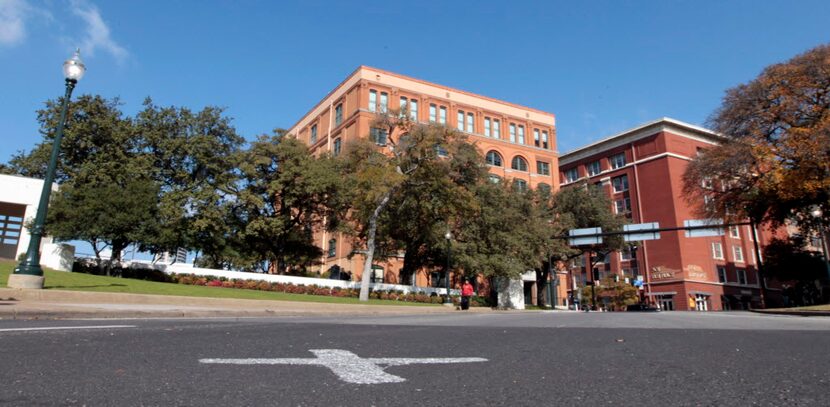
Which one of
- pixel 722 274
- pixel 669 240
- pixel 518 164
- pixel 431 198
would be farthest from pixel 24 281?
pixel 722 274

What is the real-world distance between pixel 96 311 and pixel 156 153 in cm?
3153

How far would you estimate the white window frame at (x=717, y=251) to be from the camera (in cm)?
6556

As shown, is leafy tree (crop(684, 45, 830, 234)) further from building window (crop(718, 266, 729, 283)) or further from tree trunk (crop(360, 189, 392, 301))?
building window (crop(718, 266, 729, 283))

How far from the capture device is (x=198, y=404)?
11.1 feet

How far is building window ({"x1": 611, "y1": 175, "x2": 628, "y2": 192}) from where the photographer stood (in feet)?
239

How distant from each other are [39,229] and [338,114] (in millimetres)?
47120

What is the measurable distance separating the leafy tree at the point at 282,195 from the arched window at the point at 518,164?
28.3 meters

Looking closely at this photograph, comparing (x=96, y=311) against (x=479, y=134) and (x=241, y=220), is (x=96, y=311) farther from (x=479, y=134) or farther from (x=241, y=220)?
(x=479, y=134)

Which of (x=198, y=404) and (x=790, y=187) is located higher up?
(x=790, y=187)

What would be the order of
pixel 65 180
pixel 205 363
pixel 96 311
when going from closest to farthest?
pixel 205 363 → pixel 96 311 → pixel 65 180

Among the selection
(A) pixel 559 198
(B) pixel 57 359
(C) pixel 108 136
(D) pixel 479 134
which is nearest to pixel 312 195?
(C) pixel 108 136

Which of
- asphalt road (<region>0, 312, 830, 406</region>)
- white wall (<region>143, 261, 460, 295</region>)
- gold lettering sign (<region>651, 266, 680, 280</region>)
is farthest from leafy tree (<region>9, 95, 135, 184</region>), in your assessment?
gold lettering sign (<region>651, 266, 680, 280</region>)

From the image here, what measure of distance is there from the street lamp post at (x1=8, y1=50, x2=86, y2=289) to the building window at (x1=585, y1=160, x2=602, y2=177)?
7167cm

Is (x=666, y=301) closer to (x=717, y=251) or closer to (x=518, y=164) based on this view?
(x=717, y=251)
